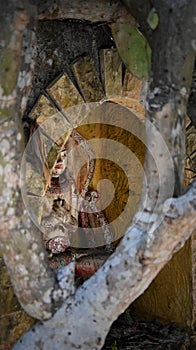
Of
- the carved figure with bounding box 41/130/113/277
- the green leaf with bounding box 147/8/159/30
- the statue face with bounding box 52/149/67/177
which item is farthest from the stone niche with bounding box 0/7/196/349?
the green leaf with bounding box 147/8/159/30

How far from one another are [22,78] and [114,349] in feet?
6.59

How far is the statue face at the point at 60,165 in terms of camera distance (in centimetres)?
379

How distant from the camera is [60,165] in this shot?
385 centimetres

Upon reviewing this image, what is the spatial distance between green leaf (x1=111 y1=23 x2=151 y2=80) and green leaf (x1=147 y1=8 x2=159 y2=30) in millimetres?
378

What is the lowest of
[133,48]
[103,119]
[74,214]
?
[74,214]

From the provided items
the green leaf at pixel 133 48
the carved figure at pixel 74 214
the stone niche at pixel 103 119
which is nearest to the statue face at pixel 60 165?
the carved figure at pixel 74 214

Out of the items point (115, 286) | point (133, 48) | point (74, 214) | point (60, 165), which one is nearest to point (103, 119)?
point (60, 165)

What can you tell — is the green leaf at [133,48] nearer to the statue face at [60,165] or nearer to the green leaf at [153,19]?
the green leaf at [153,19]

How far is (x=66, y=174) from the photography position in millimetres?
3963

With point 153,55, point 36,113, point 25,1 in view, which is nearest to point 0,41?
point 25,1

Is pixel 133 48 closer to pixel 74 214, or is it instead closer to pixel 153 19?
pixel 153 19

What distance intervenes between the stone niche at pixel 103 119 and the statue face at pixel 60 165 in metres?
0.23

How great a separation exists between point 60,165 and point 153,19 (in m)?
1.46

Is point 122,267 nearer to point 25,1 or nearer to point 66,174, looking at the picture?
point 25,1
